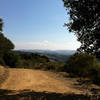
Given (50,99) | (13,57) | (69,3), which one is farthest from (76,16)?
(13,57)

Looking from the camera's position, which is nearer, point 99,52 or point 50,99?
point 50,99

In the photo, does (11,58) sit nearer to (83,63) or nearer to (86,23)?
(83,63)

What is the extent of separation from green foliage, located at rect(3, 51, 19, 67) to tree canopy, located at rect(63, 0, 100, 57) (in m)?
30.4

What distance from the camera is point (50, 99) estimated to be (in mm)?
9195

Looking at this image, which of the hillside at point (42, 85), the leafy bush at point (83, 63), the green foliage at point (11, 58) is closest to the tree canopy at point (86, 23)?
the hillside at point (42, 85)

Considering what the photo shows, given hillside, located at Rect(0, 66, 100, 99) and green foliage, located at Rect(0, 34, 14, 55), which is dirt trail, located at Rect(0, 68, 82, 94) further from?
green foliage, located at Rect(0, 34, 14, 55)

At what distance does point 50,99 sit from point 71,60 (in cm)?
1532

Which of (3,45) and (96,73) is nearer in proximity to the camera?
(96,73)

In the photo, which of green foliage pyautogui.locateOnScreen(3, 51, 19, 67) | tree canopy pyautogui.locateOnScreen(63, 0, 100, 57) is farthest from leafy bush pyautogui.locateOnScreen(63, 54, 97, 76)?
green foliage pyautogui.locateOnScreen(3, 51, 19, 67)

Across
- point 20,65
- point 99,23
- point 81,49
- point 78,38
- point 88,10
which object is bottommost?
point 20,65

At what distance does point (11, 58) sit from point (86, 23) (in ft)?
107

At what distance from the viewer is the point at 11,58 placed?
136 ft

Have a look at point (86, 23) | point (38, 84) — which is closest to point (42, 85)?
point (38, 84)

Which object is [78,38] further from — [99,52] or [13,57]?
[13,57]
